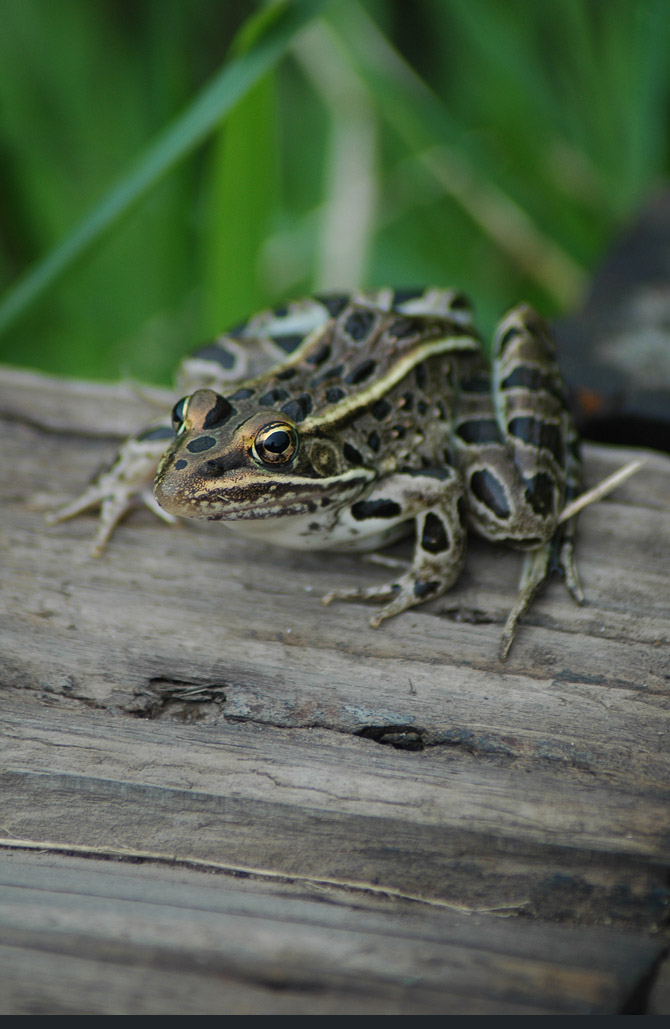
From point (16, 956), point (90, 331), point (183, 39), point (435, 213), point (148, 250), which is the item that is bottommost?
point (16, 956)

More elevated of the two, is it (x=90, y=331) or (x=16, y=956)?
(x=90, y=331)

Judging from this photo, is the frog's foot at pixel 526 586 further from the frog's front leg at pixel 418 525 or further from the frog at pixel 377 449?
the frog's front leg at pixel 418 525

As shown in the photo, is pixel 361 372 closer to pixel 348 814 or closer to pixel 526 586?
pixel 526 586

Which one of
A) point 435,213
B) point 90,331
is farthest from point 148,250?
point 435,213

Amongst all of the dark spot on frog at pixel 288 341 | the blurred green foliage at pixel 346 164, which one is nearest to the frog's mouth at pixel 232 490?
the dark spot on frog at pixel 288 341

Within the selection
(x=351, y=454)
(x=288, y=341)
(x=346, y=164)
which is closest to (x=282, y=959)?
(x=351, y=454)

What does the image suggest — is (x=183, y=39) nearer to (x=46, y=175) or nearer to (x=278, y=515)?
(x=46, y=175)

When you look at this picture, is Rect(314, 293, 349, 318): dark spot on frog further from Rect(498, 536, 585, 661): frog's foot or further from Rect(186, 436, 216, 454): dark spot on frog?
Rect(498, 536, 585, 661): frog's foot
